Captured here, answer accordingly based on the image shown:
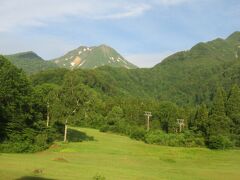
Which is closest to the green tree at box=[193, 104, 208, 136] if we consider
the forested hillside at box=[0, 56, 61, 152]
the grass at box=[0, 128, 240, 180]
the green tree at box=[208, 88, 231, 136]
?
the green tree at box=[208, 88, 231, 136]

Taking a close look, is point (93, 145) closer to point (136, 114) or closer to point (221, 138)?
point (221, 138)

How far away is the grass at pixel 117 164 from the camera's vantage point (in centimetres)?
3731

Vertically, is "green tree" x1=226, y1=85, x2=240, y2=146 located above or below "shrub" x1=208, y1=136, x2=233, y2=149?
above

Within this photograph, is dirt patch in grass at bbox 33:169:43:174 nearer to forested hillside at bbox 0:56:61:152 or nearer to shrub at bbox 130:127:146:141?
forested hillside at bbox 0:56:61:152

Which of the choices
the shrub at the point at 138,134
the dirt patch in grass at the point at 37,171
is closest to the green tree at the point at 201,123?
the shrub at the point at 138,134

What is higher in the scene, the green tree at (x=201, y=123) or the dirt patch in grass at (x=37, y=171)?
the green tree at (x=201, y=123)

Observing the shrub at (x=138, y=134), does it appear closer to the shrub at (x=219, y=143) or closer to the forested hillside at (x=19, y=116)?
the shrub at (x=219, y=143)

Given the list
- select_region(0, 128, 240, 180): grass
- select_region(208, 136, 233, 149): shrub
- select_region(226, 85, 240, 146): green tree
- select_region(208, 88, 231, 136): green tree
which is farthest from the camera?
select_region(226, 85, 240, 146): green tree

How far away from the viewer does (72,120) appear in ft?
243

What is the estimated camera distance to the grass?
1469 inches

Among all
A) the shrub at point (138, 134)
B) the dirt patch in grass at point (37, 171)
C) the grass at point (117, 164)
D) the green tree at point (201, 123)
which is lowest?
the grass at point (117, 164)

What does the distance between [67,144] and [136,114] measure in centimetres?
7078

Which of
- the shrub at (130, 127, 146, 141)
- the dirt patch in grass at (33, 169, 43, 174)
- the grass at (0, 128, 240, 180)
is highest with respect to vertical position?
the shrub at (130, 127, 146, 141)

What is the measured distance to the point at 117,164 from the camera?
5141cm
